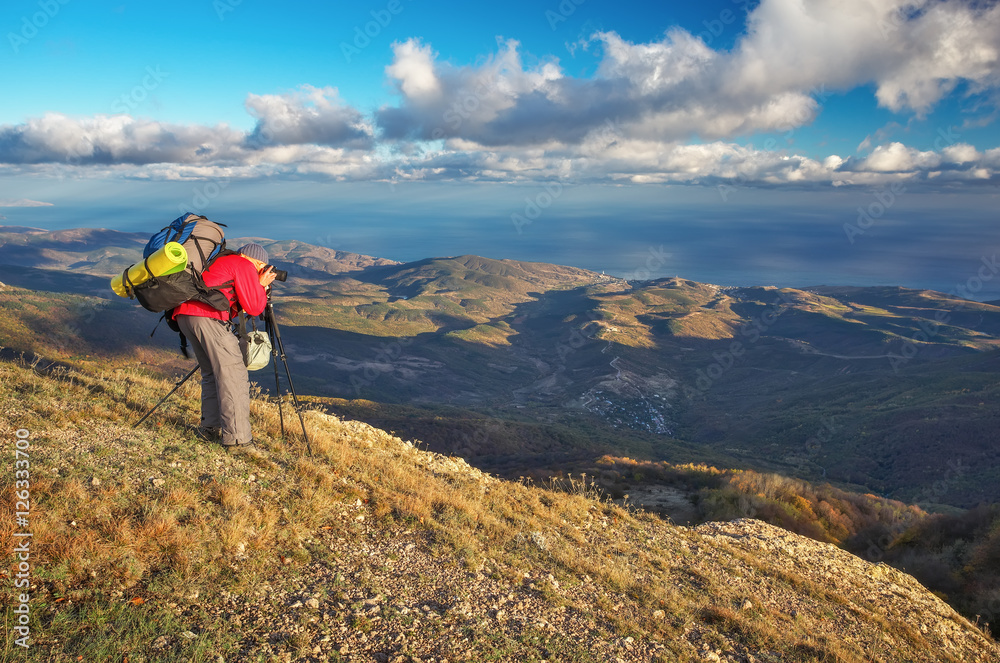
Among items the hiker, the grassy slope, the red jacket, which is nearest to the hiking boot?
the hiker

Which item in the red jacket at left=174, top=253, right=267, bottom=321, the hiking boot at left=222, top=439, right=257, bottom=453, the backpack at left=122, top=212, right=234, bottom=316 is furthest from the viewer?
the hiking boot at left=222, top=439, right=257, bottom=453

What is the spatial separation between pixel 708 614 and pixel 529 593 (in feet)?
7.33

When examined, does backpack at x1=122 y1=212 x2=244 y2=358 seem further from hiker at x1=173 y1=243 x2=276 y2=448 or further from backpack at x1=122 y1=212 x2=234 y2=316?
hiker at x1=173 y1=243 x2=276 y2=448

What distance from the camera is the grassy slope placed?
378 cm

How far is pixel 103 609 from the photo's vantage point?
140 inches

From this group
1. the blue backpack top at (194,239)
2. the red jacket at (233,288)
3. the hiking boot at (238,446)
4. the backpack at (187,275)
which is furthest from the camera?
the hiking boot at (238,446)

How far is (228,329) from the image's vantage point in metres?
6.00

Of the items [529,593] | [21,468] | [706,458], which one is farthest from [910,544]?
[706,458]

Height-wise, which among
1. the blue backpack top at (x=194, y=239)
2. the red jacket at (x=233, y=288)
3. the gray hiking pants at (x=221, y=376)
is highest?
the blue backpack top at (x=194, y=239)

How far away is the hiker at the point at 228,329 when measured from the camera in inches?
228

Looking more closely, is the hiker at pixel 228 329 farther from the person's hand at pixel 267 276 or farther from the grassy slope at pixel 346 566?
the grassy slope at pixel 346 566

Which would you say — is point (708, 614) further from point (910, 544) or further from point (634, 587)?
point (910, 544)

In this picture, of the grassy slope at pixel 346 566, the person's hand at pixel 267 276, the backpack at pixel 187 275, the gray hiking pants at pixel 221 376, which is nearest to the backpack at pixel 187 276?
the backpack at pixel 187 275

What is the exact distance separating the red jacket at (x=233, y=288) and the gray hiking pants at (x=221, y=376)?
0.31ft
